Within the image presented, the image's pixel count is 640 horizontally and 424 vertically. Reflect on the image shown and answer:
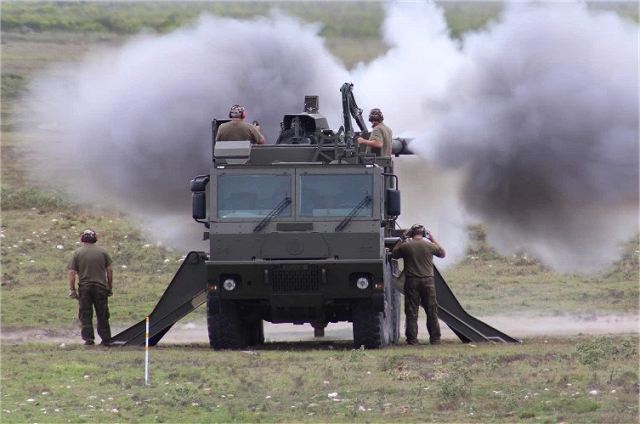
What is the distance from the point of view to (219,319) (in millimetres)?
23453

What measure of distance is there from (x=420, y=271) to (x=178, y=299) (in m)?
3.48

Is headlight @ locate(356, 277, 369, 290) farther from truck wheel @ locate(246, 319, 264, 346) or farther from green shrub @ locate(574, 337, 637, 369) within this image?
green shrub @ locate(574, 337, 637, 369)

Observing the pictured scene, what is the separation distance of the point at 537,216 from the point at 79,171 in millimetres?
8992

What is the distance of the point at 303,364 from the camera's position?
20.7 m

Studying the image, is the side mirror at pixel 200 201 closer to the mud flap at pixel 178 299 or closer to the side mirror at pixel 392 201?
the mud flap at pixel 178 299

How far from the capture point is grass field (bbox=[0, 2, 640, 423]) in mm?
16828

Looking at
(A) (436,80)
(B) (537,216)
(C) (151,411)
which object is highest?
(A) (436,80)

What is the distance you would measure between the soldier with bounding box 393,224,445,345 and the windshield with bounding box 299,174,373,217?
1.87m

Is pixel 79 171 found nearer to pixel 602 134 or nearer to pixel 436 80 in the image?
pixel 436 80

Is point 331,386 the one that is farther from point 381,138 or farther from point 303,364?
point 381,138

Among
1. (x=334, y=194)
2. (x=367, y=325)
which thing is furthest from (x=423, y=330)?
(x=334, y=194)

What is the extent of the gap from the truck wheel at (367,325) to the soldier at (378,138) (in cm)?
262

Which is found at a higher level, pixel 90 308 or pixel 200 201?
pixel 200 201

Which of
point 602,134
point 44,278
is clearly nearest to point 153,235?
point 44,278
